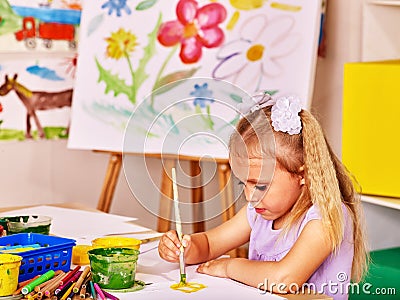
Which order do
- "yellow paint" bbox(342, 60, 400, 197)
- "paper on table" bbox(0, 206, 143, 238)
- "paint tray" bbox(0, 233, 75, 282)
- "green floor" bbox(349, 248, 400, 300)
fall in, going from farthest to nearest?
"yellow paint" bbox(342, 60, 400, 197)
"green floor" bbox(349, 248, 400, 300)
"paper on table" bbox(0, 206, 143, 238)
"paint tray" bbox(0, 233, 75, 282)

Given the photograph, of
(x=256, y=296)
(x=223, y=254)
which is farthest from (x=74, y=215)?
(x=256, y=296)

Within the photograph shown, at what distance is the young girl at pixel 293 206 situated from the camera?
1.59 m

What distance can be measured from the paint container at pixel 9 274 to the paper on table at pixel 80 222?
20.5 inches

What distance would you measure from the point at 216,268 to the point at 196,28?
155 centimetres

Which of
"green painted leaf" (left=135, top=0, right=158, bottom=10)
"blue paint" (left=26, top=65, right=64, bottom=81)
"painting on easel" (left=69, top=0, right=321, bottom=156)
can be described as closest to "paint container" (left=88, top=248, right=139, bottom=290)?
"painting on easel" (left=69, top=0, right=321, bottom=156)

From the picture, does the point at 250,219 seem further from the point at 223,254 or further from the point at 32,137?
the point at 32,137

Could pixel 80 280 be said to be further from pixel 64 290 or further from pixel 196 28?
pixel 196 28

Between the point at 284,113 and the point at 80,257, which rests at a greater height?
the point at 284,113

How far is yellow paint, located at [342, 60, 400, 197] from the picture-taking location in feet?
8.82

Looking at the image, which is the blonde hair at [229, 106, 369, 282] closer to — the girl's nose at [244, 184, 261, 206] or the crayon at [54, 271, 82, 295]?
the girl's nose at [244, 184, 261, 206]

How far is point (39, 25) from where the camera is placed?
320 cm

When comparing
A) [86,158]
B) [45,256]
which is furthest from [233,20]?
[45,256]

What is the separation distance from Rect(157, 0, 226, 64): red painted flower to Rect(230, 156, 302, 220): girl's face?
1.37 meters

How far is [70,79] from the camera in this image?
330 centimetres
